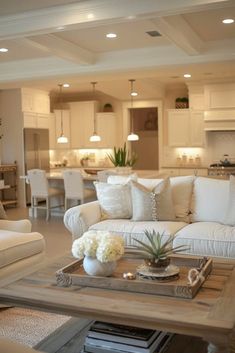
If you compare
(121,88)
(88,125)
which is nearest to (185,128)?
(121,88)

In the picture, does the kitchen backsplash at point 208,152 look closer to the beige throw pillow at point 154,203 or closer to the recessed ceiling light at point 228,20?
the recessed ceiling light at point 228,20

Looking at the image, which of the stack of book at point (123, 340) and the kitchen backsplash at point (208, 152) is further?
the kitchen backsplash at point (208, 152)

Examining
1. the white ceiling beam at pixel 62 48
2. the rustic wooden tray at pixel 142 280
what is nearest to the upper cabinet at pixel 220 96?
the white ceiling beam at pixel 62 48

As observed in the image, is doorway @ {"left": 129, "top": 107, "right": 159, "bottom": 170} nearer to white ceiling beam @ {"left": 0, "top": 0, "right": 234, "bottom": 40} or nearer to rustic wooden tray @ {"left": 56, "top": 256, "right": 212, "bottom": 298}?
white ceiling beam @ {"left": 0, "top": 0, "right": 234, "bottom": 40}

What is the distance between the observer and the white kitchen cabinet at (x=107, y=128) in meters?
11.3

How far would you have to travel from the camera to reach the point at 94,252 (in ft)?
8.84

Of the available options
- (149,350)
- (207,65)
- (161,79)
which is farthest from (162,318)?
(161,79)

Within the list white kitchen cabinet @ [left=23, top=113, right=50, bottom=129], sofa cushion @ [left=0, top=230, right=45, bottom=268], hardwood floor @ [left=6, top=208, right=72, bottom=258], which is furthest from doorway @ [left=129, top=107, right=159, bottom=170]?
sofa cushion @ [left=0, top=230, right=45, bottom=268]

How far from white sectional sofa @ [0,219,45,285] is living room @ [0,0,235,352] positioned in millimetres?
676

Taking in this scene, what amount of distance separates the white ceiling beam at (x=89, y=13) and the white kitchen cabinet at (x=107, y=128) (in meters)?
6.30

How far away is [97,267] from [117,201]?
207 cm

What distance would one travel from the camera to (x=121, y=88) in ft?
32.6

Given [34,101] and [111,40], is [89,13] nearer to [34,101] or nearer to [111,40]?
[111,40]

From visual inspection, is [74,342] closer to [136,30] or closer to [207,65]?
[136,30]
